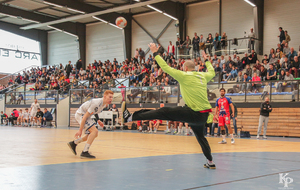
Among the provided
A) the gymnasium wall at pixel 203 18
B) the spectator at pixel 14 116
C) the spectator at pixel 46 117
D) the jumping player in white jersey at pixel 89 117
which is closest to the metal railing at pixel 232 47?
the gymnasium wall at pixel 203 18

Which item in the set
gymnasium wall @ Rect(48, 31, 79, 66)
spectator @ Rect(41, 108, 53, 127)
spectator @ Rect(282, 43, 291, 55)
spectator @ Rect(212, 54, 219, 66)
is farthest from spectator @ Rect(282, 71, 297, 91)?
gymnasium wall @ Rect(48, 31, 79, 66)

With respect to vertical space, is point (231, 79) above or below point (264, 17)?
below

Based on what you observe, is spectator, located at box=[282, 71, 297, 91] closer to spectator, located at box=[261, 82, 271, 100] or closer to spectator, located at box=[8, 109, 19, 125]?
spectator, located at box=[261, 82, 271, 100]

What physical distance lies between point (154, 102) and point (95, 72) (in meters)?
11.2

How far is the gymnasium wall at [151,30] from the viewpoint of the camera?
3247cm

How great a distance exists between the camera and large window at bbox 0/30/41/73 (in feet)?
139

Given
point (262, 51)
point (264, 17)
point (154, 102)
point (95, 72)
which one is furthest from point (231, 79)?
point (95, 72)

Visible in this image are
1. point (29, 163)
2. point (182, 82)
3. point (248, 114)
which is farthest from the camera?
point (248, 114)

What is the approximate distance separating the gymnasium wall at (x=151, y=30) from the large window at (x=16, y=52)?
1620cm

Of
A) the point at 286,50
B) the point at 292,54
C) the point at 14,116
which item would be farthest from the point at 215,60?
the point at 14,116

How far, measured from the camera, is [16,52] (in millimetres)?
43625

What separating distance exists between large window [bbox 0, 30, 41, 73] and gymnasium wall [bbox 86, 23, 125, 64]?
9.26 m

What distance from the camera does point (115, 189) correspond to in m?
4.30

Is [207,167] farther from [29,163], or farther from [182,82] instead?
[29,163]
